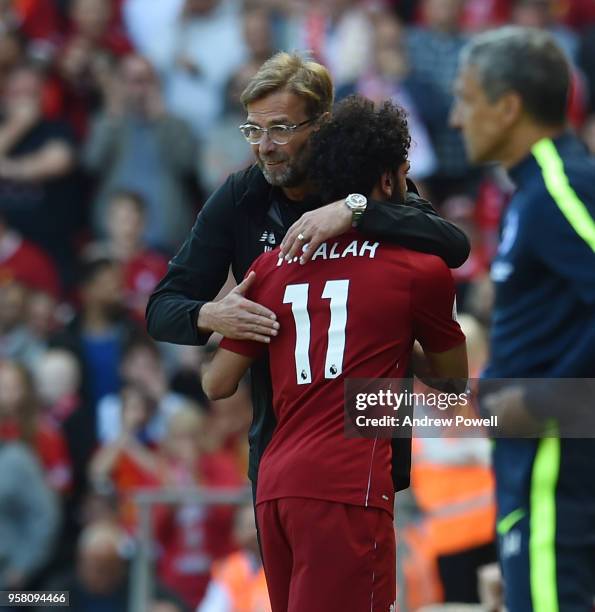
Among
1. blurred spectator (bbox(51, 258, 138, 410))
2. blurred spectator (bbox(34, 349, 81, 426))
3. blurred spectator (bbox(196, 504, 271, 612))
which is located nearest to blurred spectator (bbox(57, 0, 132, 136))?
blurred spectator (bbox(51, 258, 138, 410))

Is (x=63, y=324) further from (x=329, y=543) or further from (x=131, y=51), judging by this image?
(x=329, y=543)

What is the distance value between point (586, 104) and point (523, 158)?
22.2 ft

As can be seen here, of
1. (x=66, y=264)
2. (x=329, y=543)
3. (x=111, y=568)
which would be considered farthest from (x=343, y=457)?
(x=66, y=264)

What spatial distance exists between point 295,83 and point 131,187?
20.9 ft

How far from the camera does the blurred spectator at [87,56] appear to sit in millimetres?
10805

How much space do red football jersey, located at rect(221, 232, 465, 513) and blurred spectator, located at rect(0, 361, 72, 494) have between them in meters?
5.01

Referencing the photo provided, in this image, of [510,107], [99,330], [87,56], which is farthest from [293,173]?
[87,56]

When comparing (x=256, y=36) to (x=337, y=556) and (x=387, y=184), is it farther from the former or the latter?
(x=337, y=556)

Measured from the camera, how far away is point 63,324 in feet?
32.6

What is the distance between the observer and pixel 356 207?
393 cm

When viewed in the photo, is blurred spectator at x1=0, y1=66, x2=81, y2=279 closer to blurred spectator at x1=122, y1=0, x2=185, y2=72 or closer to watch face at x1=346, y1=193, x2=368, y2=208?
blurred spectator at x1=122, y1=0, x2=185, y2=72

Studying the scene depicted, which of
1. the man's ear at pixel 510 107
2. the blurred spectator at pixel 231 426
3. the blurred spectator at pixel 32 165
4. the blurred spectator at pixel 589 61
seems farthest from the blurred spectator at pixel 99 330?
the man's ear at pixel 510 107

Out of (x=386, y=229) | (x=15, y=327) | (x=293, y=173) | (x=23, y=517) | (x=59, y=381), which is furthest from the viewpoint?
(x=15, y=327)

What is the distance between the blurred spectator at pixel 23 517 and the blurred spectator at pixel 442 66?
153 inches
